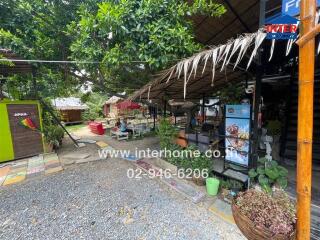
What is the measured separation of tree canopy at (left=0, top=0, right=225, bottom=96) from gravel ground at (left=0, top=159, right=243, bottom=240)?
3287 mm

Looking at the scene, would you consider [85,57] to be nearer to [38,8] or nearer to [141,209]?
[38,8]

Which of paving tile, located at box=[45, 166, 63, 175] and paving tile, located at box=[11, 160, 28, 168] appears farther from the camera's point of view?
paving tile, located at box=[11, 160, 28, 168]

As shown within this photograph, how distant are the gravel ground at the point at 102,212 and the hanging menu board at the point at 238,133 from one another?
1.58 meters

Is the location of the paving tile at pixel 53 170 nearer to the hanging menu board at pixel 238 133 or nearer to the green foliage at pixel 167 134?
the green foliage at pixel 167 134

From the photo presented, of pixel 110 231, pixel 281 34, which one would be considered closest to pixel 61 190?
pixel 110 231

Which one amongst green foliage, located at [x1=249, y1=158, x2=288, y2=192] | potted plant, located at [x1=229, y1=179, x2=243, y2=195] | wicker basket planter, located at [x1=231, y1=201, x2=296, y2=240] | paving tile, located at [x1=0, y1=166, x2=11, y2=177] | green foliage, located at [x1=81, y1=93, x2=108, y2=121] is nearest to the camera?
wicker basket planter, located at [x1=231, y1=201, x2=296, y2=240]

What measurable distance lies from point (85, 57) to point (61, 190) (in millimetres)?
3707

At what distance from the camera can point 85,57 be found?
15.5 feet

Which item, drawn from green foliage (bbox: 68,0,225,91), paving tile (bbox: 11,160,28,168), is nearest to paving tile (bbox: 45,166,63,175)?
paving tile (bbox: 11,160,28,168)

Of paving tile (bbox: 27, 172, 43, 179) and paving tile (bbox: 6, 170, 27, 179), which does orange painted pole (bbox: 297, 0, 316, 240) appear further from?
paving tile (bbox: 6, 170, 27, 179)

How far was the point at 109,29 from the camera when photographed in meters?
4.04

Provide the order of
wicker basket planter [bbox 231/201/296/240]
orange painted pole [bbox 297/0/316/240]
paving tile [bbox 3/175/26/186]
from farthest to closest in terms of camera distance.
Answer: paving tile [bbox 3/175/26/186], wicker basket planter [bbox 231/201/296/240], orange painted pole [bbox 297/0/316/240]

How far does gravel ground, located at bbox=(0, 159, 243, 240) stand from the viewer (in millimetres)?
2883

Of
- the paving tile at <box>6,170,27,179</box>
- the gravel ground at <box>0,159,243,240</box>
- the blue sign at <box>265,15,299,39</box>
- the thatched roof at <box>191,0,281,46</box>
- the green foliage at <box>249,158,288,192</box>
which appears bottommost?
the gravel ground at <box>0,159,243,240</box>
